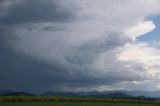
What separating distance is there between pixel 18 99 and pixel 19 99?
68cm

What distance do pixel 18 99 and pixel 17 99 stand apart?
0.80 m

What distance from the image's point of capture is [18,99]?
129m

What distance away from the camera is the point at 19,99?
12812cm

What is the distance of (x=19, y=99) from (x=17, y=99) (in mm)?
1477

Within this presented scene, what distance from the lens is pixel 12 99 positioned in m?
127

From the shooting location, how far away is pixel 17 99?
129 m

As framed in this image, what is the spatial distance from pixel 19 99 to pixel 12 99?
9.04 ft
